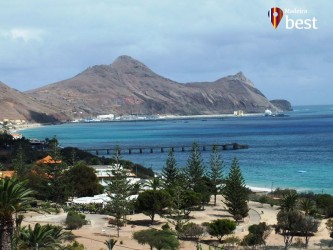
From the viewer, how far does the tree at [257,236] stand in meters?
27.6

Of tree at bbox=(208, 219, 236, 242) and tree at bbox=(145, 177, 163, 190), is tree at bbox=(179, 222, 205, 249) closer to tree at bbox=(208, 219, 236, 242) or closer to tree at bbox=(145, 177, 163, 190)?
tree at bbox=(208, 219, 236, 242)

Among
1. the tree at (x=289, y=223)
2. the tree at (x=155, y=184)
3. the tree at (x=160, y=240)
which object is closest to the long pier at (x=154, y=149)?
the tree at (x=155, y=184)

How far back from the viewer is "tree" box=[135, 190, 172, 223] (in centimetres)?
3531

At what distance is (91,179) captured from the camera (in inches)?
1794

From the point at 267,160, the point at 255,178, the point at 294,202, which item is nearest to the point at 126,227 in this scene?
the point at 294,202

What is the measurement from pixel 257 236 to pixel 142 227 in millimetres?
8244

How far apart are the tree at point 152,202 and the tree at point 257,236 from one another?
8.21m

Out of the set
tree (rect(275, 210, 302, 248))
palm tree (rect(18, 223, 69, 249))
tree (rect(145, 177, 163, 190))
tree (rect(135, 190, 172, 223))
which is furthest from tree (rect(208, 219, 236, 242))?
tree (rect(145, 177, 163, 190))

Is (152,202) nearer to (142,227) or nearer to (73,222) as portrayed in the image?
(142,227)

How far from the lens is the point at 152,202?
1398 inches

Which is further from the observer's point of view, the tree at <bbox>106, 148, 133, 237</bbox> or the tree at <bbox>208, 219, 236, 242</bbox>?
the tree at <bbox>106, 148, 133, 237</bbox>

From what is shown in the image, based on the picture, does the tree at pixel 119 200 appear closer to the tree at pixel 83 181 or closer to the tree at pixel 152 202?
the tree at pixel 152 202

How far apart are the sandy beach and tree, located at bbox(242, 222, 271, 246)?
55cm

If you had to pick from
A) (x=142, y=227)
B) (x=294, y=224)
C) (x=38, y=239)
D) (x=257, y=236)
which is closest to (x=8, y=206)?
(x=38, y=239)
